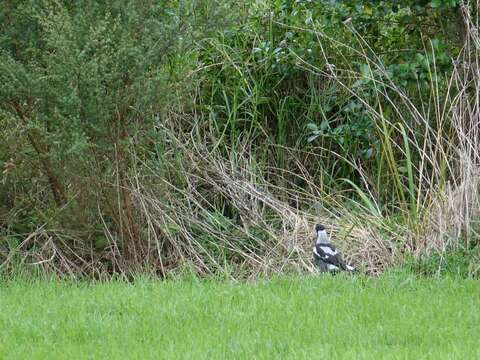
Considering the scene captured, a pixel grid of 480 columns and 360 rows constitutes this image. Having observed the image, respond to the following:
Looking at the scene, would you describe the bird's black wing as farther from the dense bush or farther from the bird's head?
the dense bush

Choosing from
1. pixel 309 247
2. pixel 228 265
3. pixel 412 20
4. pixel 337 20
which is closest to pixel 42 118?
pixel 228 265

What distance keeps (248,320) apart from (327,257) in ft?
6.69

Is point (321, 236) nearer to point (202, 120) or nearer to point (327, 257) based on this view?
point (327, 257)

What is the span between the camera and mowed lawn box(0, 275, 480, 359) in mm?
5887

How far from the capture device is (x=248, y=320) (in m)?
6.58

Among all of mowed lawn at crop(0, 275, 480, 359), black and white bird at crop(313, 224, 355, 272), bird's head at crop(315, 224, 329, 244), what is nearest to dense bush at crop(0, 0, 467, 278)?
bird's head at crop(315, 224, 329, 244)

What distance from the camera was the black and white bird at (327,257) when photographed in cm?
843

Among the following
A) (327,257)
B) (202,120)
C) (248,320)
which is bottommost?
(327,257)

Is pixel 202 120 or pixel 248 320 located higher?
pixel 202 120

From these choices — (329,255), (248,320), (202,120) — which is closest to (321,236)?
(329,255)

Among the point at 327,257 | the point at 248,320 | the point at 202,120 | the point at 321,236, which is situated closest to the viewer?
the point at 248,320

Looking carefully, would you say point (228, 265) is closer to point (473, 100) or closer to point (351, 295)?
point (351, 295)

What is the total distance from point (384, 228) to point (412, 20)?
9.71 ft

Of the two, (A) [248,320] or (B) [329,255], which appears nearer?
(A) [248,320]
